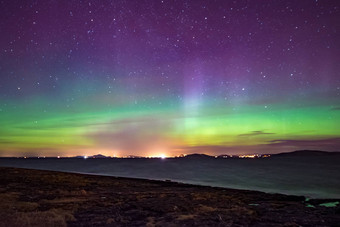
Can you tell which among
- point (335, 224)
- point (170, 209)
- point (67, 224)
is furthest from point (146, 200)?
point (335, 224)

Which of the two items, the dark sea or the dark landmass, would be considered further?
the dark sea

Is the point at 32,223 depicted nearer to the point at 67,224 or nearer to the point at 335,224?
the point at 67,224

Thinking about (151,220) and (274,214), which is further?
(274,214)

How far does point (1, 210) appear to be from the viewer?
13.7 m

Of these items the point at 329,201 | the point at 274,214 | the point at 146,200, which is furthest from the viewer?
the point at 329,201

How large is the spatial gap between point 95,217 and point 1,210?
450 centimetres

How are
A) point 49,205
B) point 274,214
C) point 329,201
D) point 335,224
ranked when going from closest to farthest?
point 335,224 → point 274,214 → point 49,205 → point 329,201

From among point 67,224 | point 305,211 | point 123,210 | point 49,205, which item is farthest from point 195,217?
point 49,205

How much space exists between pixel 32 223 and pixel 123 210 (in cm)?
492

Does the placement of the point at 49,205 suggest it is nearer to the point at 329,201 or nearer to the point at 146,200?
the point at 146,200

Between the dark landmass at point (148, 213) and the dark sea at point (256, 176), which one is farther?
the dark sea at point (256, 176)

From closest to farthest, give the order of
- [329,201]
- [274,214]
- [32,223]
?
[32,223]
[274,214]
[329,201]

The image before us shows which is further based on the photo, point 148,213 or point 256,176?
point 256,176

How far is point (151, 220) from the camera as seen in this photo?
13023mm
